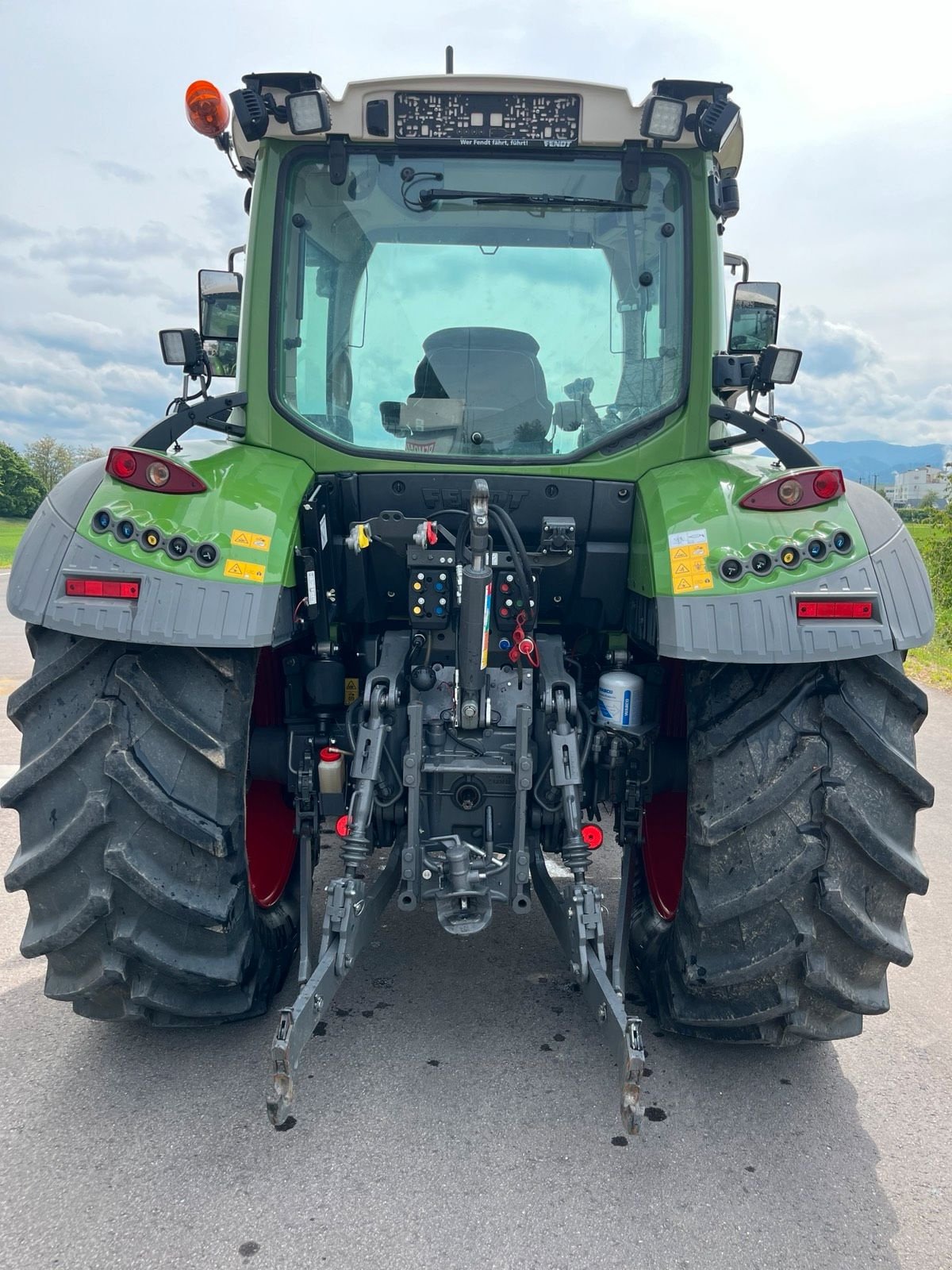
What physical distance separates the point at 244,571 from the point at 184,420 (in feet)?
2.31

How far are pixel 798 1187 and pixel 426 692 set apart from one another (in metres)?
1.60

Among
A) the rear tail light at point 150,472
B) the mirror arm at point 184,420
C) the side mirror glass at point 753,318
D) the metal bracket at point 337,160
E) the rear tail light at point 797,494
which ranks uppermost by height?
the metal bracket at point 337,160

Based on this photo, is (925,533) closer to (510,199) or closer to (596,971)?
(510,199)

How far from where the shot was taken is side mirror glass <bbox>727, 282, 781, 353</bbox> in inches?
126

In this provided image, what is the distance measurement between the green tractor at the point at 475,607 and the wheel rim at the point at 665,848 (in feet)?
0.07

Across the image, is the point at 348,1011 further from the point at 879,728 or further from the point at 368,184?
the point at 368,184

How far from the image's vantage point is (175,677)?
2387 mm

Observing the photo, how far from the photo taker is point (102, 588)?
2.29 meters

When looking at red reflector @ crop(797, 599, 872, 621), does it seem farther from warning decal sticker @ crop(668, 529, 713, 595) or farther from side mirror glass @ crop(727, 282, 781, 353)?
side mirror glass @ crop(727, 282, 781, 353)

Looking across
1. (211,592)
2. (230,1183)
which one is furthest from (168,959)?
(211,592)

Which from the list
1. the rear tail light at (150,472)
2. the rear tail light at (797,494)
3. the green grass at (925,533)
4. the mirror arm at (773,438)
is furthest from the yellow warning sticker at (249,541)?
the green grass at (925,533)

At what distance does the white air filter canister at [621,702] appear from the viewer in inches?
111

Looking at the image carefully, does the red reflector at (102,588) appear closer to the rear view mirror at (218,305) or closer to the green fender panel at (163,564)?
the green fender panel at (163,564)

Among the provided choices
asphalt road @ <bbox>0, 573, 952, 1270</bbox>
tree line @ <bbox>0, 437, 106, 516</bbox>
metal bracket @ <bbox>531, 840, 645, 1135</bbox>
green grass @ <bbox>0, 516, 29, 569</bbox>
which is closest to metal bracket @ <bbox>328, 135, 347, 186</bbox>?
metal bracket @ <bbox>531, 840, 645, 1135</bbox>
